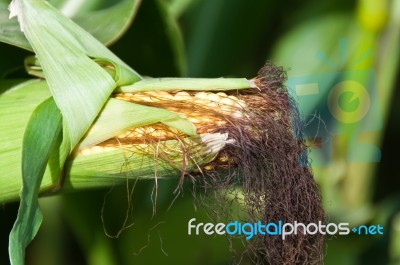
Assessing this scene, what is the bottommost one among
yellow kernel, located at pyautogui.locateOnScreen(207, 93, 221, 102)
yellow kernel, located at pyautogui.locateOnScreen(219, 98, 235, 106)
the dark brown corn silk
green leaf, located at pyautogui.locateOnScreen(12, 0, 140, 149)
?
the dark brown corn silk

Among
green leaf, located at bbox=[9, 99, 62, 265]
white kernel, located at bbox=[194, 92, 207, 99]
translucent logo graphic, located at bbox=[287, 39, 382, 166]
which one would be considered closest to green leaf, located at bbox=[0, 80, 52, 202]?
green leaf, located at bbox=[9, 99, 62, 265]

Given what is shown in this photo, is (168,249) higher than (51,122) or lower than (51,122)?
lower

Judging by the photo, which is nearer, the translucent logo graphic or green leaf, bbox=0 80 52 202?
green leaf, bbox=0 80 52 202

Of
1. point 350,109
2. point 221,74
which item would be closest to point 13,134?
point 350,109

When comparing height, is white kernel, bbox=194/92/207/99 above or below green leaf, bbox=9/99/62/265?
above

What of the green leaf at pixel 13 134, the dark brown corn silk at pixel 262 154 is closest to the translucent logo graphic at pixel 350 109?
the dark brown corn silk at pixel 262 154

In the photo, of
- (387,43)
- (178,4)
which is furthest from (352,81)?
(178,4)

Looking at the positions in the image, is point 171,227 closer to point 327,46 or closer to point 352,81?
point 352,81

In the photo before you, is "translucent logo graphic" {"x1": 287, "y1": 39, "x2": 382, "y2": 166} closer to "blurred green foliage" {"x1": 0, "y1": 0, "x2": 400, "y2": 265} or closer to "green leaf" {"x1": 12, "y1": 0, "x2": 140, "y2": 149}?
"blurred green foliage" {"x1": 0, "y1": 0, "x2": 400, "y2": 265}
